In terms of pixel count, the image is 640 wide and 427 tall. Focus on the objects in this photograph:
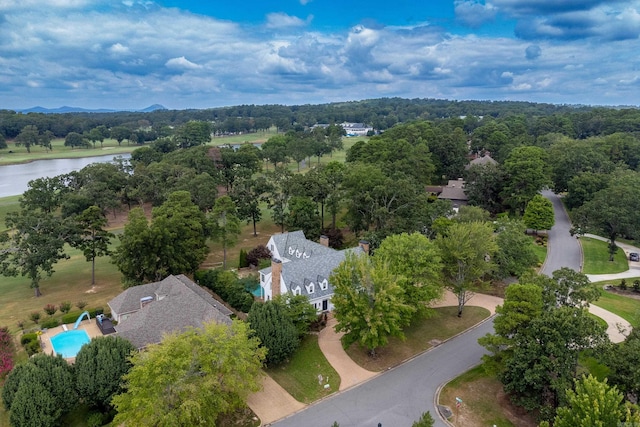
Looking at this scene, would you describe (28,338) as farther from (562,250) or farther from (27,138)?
(27,138)

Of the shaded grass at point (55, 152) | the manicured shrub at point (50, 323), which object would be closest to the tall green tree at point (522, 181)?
the manicured shrub at point (50, 323)

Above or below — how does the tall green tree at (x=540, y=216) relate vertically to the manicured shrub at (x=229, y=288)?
above

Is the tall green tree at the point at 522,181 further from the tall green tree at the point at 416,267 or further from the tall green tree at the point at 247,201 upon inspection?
the tall green tree at the point at 247,201

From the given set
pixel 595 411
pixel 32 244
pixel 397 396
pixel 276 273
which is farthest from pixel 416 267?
→ pixel 32 244

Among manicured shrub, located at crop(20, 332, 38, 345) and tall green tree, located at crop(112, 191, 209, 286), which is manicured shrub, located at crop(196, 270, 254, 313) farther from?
manicured shrub, located at crop(20, 332, 38, 345)

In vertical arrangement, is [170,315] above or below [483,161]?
below

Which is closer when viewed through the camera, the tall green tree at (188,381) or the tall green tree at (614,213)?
the tall green tree at (188,381)
